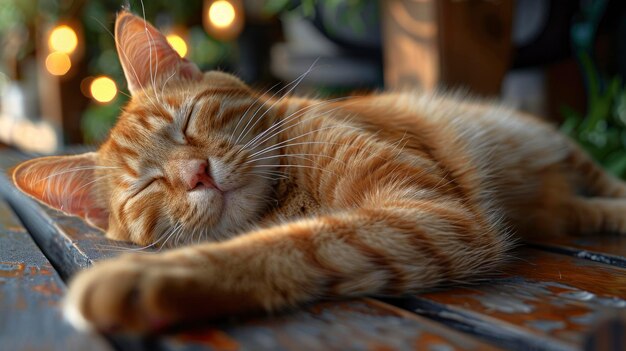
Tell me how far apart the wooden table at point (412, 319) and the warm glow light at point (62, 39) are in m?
4.49

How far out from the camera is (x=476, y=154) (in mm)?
1611

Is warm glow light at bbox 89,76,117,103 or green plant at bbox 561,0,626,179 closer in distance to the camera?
green plant at bbox 561,0,626,179

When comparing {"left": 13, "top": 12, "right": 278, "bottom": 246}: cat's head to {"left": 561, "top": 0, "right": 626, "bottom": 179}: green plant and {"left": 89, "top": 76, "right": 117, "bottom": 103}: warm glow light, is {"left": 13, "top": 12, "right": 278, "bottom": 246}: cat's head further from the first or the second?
{"left": 89, "top": 76, "right": 117, "bottom": 103}: warm glow light

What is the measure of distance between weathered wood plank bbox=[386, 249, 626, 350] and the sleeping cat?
2.5 inches

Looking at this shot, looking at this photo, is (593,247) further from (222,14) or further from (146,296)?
(222,14)

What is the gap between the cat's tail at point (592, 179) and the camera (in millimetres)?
2004

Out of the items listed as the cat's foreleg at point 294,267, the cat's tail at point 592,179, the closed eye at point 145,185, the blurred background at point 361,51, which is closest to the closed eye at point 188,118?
the closed eye at point 145,185

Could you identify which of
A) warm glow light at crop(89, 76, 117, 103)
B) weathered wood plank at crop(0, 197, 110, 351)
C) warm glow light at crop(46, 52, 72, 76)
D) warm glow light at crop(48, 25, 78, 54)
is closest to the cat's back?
weathered wood plank at crop(0, 197, 110, 351)

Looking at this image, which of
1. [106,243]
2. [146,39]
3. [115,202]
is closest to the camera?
[106,243]

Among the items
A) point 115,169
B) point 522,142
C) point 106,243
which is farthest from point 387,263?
point 522,142

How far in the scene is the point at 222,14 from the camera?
4.03 metres

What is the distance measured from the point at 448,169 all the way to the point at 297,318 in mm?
815

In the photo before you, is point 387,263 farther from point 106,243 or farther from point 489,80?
point 489,80

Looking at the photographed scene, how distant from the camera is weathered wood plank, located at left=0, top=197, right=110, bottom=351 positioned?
0.70m
